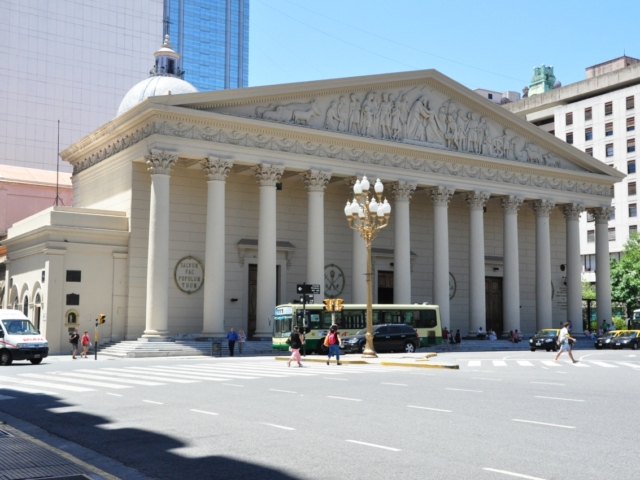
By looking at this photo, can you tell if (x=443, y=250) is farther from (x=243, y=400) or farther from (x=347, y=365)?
(x=243, y=400)

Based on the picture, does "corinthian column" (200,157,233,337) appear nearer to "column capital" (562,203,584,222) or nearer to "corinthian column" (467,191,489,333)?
"corinthian column" (467,191,489,333)

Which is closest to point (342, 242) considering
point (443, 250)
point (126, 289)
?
point (443, 250)

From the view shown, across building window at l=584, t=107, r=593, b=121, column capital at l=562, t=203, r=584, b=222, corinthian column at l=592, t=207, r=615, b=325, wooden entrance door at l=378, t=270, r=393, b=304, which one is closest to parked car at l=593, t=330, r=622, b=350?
corinthian column at l=592, t=207, r=615, b=325

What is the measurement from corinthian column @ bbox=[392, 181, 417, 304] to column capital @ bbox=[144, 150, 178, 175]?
15.9 meters

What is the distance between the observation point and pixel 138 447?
39.4 ft

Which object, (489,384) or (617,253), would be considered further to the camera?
(617,253)

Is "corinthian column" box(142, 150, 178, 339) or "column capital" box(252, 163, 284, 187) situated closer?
"corinthian column" box(142, 150, 178, 339)

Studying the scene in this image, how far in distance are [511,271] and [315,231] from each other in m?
16.5

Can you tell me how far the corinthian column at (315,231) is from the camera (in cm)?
4803

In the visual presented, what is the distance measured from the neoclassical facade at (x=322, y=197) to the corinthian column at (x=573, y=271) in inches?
4.4

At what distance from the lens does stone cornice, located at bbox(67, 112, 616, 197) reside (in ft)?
147

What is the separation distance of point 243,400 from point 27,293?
33863 mm

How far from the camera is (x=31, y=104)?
7369cm

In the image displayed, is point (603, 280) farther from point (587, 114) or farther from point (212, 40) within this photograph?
point (212, 40)
